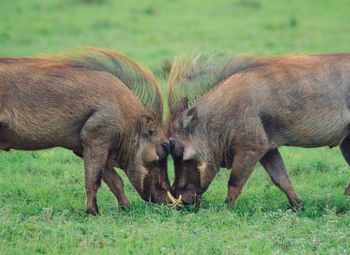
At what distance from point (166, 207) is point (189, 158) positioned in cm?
70

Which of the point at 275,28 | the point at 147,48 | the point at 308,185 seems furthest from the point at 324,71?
the point at 275,28

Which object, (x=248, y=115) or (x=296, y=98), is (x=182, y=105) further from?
(x=296, y=98)

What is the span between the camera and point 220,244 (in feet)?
23.3

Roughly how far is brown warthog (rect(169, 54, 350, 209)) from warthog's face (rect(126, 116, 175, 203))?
0.19 m

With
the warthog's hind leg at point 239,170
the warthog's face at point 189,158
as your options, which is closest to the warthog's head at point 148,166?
the warthog's face at point 189,158

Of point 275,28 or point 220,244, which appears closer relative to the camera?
point 220,244

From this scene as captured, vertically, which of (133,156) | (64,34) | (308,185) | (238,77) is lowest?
(64,34)

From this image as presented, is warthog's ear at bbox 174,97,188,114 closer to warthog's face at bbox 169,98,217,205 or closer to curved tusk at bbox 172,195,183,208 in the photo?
warthog's face at bbox 169,98,217,205

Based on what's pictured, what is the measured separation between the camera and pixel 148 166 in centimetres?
866

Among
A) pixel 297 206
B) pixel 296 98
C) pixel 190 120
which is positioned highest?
pixel 296 98

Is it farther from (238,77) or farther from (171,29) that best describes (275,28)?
(238,77)

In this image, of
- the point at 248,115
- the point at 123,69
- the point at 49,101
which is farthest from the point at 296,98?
the point at 49,101

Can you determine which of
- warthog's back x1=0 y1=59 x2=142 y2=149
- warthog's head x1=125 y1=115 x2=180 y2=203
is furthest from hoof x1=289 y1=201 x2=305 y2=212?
warthog's back x1=0 y1=59 x2=142 y2=149

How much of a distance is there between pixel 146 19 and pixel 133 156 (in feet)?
37.5
